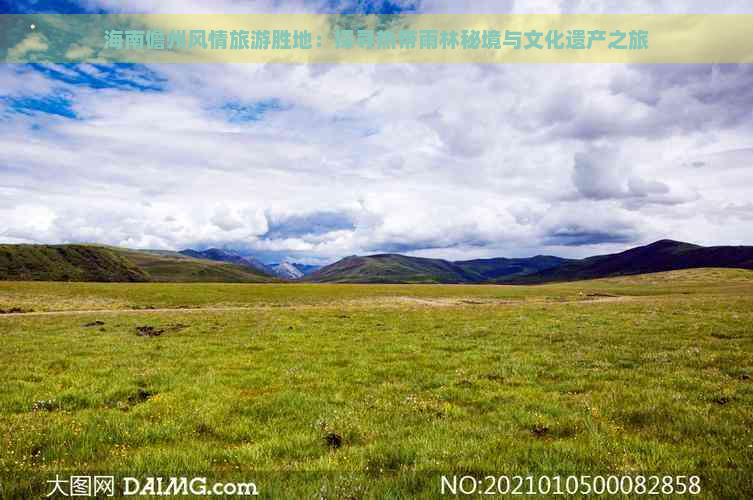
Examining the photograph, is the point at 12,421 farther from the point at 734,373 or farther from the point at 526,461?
the point at 734,373

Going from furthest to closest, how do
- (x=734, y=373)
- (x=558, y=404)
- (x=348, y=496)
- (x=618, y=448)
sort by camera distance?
(x=734, y=373)
(x=558, y=404)
(x=618, y=448)
(x=348, y=496)

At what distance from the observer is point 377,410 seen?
474 inches

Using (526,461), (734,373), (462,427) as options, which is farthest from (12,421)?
(734,373)

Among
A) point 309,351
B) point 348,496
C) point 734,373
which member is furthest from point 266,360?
point 734,373

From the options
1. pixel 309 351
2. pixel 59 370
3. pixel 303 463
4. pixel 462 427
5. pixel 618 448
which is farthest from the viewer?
pixel 309 351

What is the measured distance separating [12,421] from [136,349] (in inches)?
471

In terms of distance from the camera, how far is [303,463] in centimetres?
844

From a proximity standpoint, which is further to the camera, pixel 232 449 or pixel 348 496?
pixel 232 449

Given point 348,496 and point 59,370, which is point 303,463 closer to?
point 348,496

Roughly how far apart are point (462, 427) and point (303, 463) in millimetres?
4158

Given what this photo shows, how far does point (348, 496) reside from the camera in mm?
7000

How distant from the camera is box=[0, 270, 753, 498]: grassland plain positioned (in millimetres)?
8164

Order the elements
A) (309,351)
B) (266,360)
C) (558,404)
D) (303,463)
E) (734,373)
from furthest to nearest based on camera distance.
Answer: (309,351) < (266,360) < (734,373) < (558,404) < (303,463)

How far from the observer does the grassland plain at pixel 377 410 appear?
8164 mm
